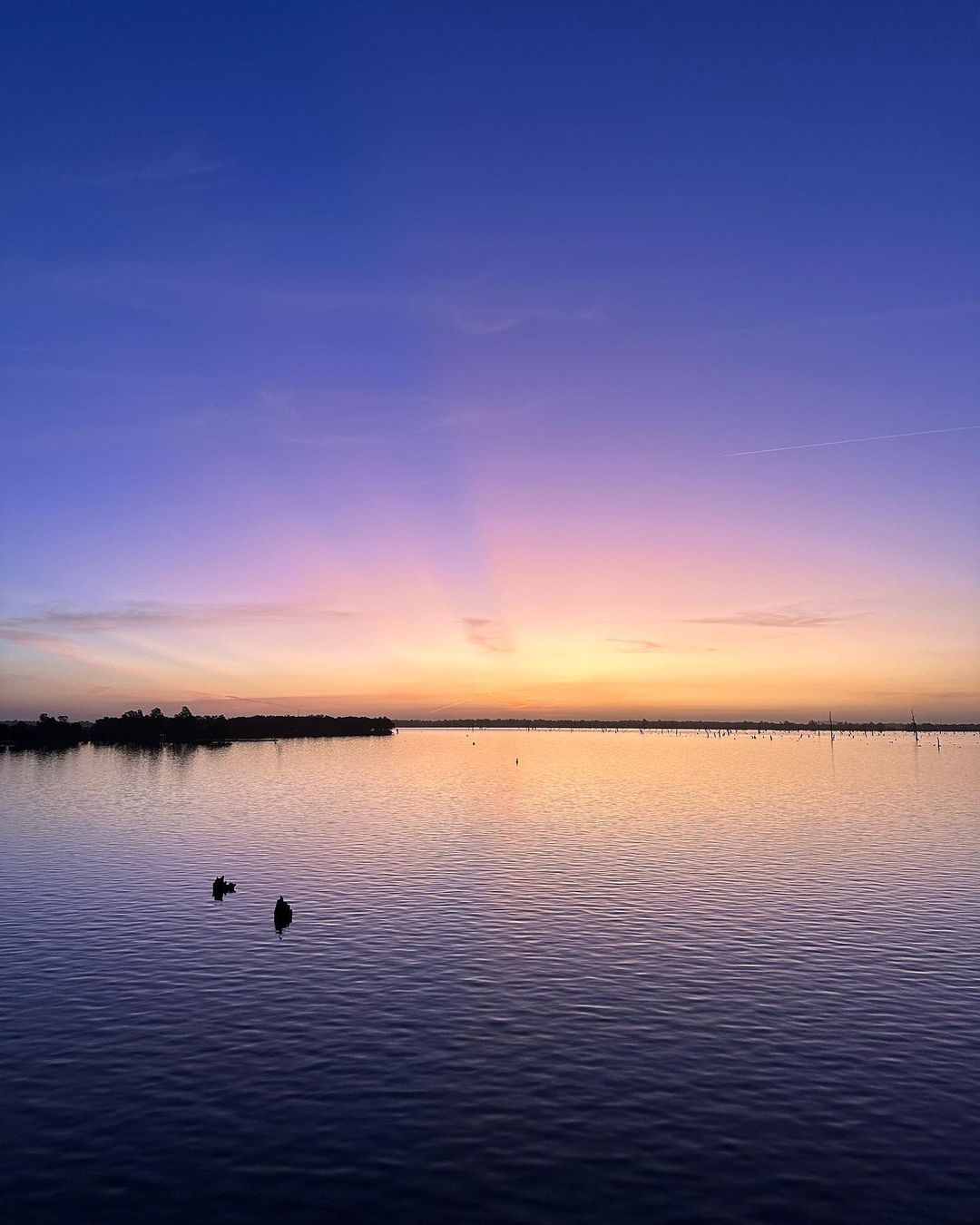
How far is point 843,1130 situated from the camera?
1057 inches

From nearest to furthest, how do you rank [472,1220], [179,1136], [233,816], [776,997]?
[472,1220], [179,1136], [776,997], [233,816]

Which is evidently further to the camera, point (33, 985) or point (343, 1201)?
point (33, 985)

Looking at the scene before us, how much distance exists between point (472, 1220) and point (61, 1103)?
15055 millimetres

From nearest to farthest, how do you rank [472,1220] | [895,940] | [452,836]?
1. [472,1220]
2. [895,940]
3. [452,836]

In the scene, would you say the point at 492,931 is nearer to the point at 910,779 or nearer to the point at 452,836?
the point at 452,836

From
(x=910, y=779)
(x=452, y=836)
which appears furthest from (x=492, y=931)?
(x=910, y=779)

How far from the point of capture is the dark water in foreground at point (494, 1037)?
77.8 feet

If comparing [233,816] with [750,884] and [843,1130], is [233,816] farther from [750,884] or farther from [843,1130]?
[843,1130]

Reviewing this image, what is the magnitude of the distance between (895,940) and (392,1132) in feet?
115

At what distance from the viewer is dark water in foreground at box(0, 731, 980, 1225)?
2372cm

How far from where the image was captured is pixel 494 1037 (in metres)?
34.8

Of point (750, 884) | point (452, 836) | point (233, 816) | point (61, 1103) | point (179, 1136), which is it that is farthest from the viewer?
point (233, 816)

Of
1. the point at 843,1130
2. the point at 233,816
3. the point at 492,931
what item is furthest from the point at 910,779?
the point at 843,1130

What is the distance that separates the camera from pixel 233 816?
371 ft
